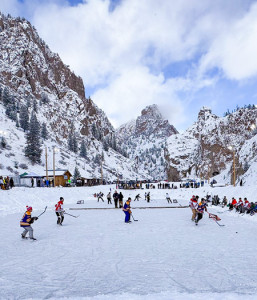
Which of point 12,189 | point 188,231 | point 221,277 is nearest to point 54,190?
point 12,189

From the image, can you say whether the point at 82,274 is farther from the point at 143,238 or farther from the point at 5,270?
the point at 143,238

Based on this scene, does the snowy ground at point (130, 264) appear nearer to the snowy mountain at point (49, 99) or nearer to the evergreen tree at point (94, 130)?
the snowy mountain at point (49, 99)

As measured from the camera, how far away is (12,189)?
25.5m

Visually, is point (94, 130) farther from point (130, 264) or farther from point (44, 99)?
point (130, 264)

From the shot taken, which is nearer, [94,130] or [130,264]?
[130,264]

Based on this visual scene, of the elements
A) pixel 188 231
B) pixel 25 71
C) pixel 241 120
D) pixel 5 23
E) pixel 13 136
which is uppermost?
pixel 5 23

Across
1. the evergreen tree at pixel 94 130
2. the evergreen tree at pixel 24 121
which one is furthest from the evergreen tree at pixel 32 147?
the evergreen tree at pixel 94 130

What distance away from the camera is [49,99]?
119m

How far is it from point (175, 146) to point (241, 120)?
43.0 m

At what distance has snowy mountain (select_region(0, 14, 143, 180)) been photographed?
9031 centimetres

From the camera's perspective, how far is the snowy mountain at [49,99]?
90.3 metres

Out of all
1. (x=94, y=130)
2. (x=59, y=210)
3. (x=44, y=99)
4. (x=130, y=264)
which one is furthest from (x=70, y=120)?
(x=130, y=264)

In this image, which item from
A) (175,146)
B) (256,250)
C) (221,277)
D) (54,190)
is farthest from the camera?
(175,146)

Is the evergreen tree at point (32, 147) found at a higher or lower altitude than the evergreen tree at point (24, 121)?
lower
